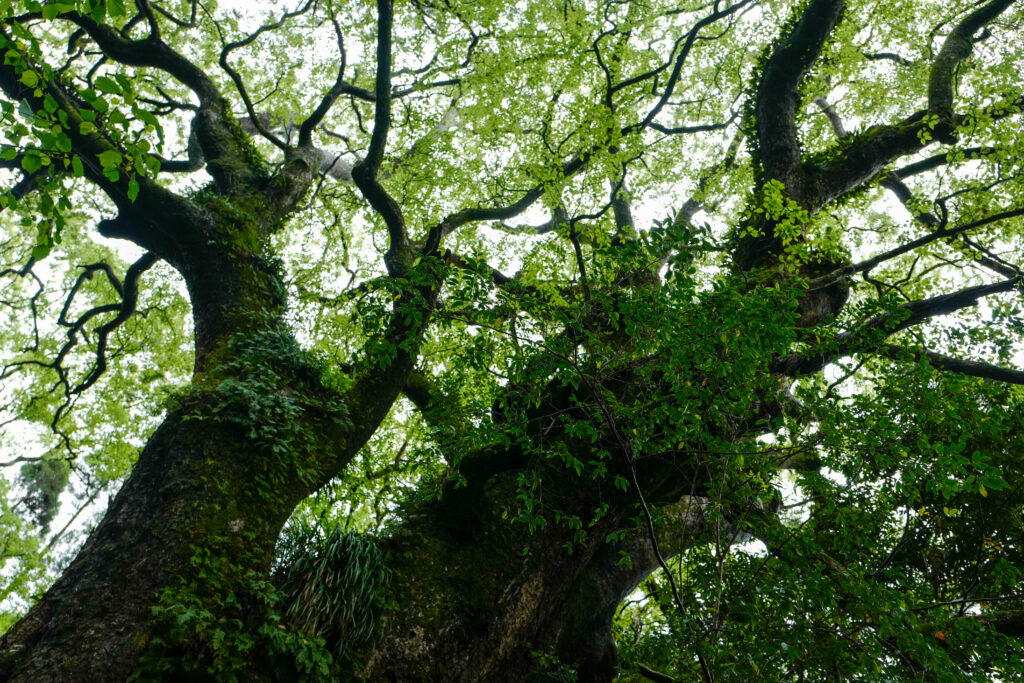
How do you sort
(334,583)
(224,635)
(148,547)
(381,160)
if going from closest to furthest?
(224,635)
(148,547)
(334,583)
(381,160)

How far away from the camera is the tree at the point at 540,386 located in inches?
116

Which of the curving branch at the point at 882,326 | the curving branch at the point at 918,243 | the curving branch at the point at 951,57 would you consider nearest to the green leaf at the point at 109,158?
the curving branch at the point at 882,326

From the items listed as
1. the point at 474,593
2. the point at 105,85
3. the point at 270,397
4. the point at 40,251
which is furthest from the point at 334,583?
the point at 105,85

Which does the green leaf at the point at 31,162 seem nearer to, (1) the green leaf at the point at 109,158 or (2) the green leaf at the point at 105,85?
(1) the green leaf at the point at 109,158

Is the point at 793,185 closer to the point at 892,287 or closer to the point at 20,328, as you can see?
the point at 892,287

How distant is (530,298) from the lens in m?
3.00

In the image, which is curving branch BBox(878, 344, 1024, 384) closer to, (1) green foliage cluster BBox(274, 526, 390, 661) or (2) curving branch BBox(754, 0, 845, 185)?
(2) curving branch BBox(754, 0, 845, 185)

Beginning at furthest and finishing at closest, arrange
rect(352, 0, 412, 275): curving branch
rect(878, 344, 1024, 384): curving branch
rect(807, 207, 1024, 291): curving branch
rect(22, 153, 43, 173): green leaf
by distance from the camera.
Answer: rect(352, 0, 412, 275): curving branch → rect(878, 344, 1024, 384): curving branch → rect(807, 207, 1024, 291): curving branch → rect(22, 153, 43, 173): green leaf

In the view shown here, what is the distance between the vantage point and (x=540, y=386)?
11.6ft

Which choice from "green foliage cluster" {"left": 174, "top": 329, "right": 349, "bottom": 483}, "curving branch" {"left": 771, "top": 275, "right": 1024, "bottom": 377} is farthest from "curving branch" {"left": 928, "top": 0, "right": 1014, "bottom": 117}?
"green foliage cluster" {"left": 174, "top": 329, "right": 349, "bottom": 483}

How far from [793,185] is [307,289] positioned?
7448mm

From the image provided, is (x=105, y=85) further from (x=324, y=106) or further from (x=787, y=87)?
(x=787, y=87)

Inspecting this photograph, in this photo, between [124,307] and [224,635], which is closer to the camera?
[224,635]

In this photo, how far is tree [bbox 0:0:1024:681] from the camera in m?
2.95
